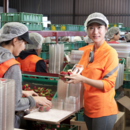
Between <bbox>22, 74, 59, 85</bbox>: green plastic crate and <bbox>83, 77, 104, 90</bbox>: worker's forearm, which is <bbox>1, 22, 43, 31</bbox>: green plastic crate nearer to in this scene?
<bbox>22, 74, 59, 85</bbox>: green plastic crate

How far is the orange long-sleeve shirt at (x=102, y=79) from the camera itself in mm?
2061

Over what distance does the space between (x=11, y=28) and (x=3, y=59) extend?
0.37m

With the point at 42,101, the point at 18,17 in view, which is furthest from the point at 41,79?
the point at 18,17

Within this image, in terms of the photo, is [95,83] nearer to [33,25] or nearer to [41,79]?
[41,79]

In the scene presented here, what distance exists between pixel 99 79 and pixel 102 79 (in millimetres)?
60

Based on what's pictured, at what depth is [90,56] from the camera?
2.25 m

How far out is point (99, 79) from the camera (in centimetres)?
214

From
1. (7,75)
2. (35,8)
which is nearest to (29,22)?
(7,75)

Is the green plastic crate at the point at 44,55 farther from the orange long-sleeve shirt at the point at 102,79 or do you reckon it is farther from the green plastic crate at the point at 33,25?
the orange long-sleeve shirt at the point at 102,79

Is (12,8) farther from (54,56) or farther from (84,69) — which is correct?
(84,69)

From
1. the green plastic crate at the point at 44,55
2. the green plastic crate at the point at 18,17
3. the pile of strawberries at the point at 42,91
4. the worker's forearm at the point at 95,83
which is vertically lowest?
the pile of strawberries at the point at 42,91

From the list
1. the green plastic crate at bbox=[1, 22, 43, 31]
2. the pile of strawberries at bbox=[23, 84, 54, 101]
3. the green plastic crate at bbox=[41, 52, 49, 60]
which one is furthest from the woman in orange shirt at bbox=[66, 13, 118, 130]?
the green plastic crate at bbox=[1, 22, 43, 31]

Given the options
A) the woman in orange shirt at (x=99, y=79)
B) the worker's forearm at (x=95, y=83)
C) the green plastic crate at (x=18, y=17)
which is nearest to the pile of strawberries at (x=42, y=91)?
the woman in orange shirt at (x=99, y=79)

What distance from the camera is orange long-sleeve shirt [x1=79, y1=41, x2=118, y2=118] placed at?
206 cm
